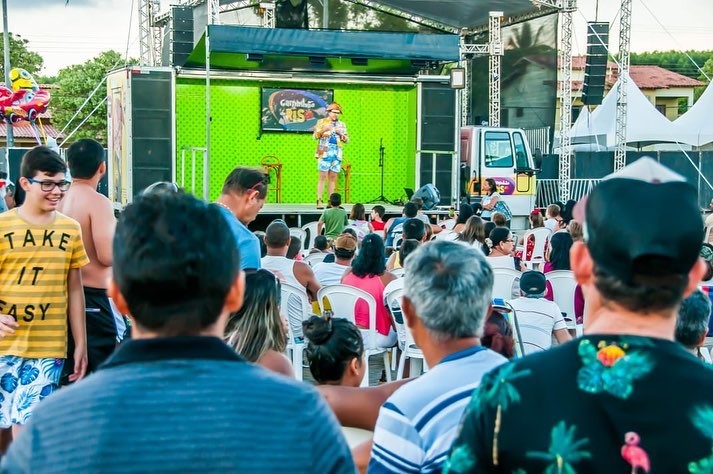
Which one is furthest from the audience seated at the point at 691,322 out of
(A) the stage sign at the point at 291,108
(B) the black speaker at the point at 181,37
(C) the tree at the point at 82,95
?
(C) the tree at the point at 82,95

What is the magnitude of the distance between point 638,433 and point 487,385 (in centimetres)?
26

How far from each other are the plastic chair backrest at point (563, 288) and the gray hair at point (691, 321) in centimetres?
386

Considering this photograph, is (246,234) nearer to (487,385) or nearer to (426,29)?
(487,385)

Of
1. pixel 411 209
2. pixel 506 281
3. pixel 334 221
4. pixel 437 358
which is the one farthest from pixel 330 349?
pixel 334 221

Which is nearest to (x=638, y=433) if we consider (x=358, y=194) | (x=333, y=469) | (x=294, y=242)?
(x=333, y=469)

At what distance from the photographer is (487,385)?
5.46ft

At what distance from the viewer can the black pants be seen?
15.5 feet

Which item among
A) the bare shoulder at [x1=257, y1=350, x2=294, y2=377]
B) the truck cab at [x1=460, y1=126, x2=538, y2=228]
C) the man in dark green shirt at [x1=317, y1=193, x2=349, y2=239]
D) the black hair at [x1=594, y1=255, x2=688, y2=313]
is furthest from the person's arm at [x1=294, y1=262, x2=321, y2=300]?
the truck cab at [x1=460, y1=126, x2=538, y2=228]

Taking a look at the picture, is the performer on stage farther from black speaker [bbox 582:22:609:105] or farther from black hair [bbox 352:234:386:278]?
black hair [bbox 352:234:386:278]

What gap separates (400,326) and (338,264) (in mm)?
976

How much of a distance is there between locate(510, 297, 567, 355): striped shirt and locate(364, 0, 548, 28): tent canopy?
1871 cm

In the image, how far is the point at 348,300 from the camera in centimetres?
659

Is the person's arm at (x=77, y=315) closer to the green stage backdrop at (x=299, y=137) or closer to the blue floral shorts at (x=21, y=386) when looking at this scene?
the blue floral shorts at (x=21, y=386)

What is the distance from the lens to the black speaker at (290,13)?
70.1 ft
